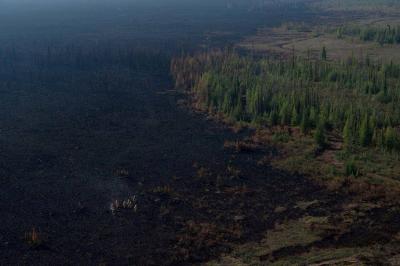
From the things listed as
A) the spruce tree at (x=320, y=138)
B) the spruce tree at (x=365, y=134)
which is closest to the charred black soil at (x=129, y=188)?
the spruce tree at (x=320, y=138)

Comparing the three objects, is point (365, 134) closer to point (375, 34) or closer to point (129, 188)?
point (129, 188)

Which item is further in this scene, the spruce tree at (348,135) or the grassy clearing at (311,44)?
the grassy clearing at (311,44)

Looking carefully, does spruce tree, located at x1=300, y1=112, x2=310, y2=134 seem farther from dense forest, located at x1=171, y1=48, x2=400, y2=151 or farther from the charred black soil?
the charred black soil

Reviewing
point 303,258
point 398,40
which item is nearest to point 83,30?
point 398,40

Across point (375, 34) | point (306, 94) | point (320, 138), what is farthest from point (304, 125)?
point (375, 34)

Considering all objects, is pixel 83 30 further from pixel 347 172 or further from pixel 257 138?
pixel 347 172

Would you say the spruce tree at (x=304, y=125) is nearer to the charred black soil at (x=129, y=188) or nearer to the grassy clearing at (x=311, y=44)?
the charred black soil at (x=129, y=188)
